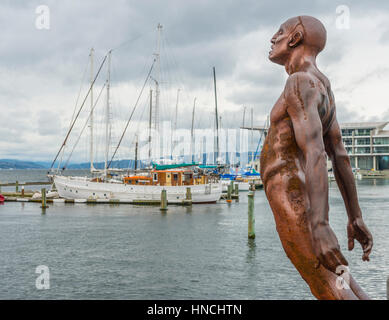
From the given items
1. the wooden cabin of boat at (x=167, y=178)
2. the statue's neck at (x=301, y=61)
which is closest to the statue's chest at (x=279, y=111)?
the statue's neck at (x=301, y=61)

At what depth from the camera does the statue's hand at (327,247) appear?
2.81 metres

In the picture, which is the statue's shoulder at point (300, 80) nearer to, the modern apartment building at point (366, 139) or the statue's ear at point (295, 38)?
the statue's ear at point (295, 38)

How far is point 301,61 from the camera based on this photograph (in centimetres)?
340

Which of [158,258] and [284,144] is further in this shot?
[158,258]

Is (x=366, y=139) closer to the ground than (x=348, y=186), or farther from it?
farther from it

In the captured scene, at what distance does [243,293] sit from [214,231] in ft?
41.2

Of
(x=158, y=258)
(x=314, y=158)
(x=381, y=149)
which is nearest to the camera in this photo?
(x=314, y=158)

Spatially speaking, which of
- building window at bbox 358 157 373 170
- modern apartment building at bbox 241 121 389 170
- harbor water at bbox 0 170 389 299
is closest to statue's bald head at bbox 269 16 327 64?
harbor water at bbox 0 170 389 299

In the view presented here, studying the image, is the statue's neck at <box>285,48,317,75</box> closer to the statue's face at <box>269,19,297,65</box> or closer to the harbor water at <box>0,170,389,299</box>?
the statue's face at <box>269,19,297,65</box>

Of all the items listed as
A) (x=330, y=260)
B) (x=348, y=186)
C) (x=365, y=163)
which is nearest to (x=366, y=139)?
(x=365, y=163)

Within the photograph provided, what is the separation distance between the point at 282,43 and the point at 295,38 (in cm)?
13

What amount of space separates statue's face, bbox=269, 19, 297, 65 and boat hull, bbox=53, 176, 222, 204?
36.7 m

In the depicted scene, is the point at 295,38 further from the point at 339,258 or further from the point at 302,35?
the point at 339,258

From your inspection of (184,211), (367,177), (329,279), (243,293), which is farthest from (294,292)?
(367,177)
